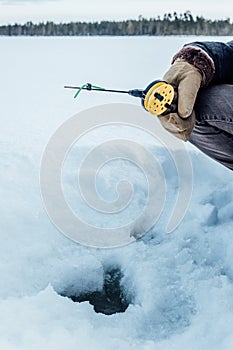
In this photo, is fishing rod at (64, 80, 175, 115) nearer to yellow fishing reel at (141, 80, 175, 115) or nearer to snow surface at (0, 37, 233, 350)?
yellow fishing reel at (141, 80, 175, 115)

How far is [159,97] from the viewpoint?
1024 mm

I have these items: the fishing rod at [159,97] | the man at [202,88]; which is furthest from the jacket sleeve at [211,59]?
the fishing rod at [159,97]

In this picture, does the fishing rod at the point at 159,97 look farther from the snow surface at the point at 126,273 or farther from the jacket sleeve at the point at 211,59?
the snow surface at the point at 126,273

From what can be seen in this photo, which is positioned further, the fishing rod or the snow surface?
the snow surface

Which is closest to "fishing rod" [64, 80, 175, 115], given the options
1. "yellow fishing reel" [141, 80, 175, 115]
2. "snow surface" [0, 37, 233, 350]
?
"yellow fishing reel" [141, 80, 175, 115]

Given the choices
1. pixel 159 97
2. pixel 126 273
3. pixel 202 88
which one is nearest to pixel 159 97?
pixel 159 97

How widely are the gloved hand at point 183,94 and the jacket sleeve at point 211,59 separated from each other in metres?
0.02

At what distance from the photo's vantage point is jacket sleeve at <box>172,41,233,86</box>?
109cm

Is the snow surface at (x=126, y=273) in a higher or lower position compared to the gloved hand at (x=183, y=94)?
lower

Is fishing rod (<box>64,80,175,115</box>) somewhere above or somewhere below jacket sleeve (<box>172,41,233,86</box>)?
below

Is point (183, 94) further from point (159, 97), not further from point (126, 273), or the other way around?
point (126, 273)

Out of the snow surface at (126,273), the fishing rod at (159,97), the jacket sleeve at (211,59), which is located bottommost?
the snow surface at (126,273)

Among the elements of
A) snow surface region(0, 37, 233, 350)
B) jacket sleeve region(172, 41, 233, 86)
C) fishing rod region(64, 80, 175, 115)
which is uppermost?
jacket sleeve region(172, 41, 233, 86)

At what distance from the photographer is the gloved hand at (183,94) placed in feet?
3.45
